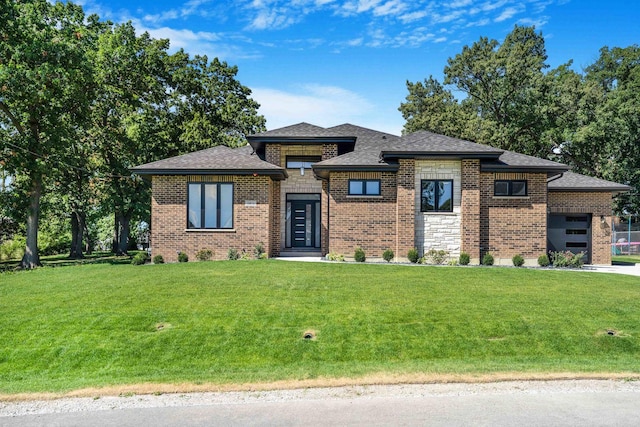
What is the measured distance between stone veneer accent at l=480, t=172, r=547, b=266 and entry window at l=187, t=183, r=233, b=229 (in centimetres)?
1056

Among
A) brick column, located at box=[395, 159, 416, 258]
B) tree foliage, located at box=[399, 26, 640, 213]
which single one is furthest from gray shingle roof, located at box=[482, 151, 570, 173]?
tree foliage, located at box=[399, 26, 640, 213]

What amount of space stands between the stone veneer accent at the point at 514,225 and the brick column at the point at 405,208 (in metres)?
3.03

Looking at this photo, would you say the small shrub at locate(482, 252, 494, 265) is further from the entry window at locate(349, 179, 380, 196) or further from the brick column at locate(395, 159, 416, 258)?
the entry window at locate(349, 179, 380, 196)

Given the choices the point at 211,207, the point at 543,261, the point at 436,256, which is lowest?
the point at 543,261

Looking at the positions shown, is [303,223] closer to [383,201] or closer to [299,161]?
[299,161]

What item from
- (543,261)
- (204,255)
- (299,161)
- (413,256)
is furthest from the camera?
(299,161)

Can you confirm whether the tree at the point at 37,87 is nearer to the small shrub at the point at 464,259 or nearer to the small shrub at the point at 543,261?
the small shrub at the point at 464,259

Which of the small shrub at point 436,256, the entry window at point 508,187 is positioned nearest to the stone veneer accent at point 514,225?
the entry window at point 508,187

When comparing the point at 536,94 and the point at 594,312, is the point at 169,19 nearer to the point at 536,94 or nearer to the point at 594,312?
the point at 594,312

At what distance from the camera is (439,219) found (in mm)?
17891

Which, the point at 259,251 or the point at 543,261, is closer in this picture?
the point at 543,261

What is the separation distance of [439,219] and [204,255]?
9.73 m

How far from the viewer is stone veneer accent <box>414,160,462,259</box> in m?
17.8

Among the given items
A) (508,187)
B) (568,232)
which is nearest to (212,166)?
(508,187)
